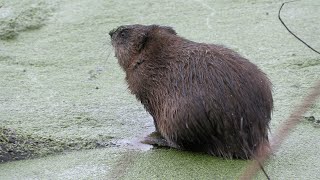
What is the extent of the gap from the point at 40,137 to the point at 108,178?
0.67m

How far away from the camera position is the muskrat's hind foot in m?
3.56

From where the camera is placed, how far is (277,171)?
3.12m

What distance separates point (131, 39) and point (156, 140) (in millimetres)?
637

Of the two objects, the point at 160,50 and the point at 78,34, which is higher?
the point at 160,50

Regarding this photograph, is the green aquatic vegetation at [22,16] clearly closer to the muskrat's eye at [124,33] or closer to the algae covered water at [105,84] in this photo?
the algae covered water at [105,84]

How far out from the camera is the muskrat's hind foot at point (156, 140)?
3559mm

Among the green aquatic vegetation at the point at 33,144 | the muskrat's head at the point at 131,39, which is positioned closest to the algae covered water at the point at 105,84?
the green aquatic vegetation at the point at 33,144

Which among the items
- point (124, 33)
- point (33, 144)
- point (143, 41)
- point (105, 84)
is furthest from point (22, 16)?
point (33, 144)

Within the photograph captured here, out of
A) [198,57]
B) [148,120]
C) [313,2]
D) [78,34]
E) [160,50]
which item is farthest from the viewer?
[313,2]

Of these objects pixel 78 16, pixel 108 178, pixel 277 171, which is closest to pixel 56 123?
pixel 108 178

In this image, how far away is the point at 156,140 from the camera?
3619mm

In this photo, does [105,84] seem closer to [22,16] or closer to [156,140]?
[156,140]

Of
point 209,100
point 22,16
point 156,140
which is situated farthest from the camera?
point 22,16

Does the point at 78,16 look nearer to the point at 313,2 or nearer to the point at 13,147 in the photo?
the point at 313,2
